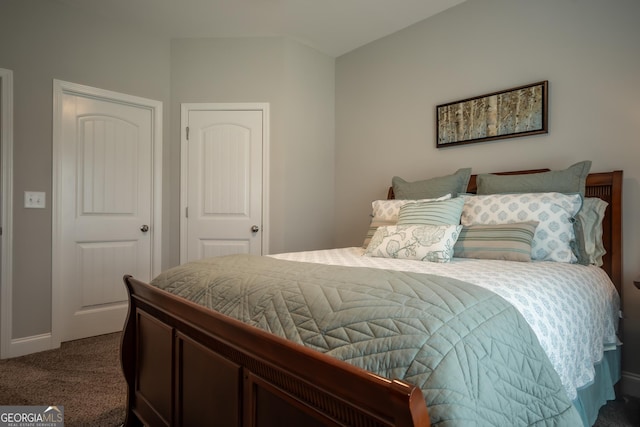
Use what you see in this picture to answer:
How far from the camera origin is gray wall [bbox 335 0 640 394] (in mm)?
2094

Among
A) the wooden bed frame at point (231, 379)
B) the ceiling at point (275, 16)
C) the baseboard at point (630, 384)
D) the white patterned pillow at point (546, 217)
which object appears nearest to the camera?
the wooden bed frame at point (231, 379)

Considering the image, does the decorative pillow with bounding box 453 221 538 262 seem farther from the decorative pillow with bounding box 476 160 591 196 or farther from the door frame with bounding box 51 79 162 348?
the door frame with bounding box 51 79 162 348

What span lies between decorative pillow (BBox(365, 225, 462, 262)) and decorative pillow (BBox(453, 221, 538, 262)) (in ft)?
0.49

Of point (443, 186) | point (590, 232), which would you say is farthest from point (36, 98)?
point (590, 232)

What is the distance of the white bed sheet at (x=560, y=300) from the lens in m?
1.19

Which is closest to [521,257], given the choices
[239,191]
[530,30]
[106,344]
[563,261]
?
[563,261]

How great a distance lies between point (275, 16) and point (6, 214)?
2.54 meters

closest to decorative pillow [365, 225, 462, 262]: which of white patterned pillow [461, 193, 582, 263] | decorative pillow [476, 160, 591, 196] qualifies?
white patterned pillow [461, 193, 582, 263]

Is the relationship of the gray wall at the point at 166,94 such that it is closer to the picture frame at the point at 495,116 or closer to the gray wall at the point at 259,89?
the gray wall at the point at 259,89

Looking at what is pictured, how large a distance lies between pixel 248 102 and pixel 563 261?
111 inches

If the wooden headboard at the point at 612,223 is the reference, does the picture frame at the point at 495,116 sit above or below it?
above

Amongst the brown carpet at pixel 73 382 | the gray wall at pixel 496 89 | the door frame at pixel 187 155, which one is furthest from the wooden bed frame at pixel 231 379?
the gray wall at pixel 496 89

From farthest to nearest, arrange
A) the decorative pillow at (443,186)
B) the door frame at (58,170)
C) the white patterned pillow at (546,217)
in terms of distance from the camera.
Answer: the door frame at (58,170), the decorative pillow at (443,186), the white patterned pillow at (546,217)

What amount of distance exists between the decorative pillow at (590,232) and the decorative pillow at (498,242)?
10.7 inches
